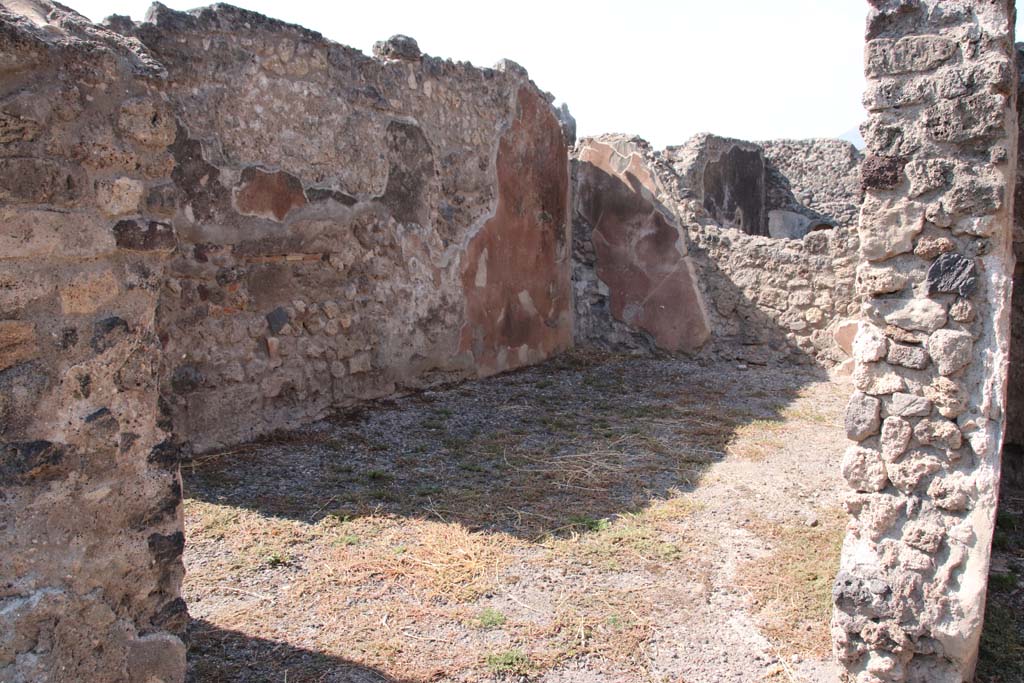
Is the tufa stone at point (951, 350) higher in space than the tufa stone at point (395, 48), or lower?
lower

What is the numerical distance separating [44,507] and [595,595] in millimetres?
1713

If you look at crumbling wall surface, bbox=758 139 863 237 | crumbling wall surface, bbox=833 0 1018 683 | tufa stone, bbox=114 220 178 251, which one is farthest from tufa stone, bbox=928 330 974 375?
crumbling wall surface, bbox=758 139 863 237

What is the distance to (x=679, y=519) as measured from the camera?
136 inches

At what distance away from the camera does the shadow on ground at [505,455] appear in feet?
11.5

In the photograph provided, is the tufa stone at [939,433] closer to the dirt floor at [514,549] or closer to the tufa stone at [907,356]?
the tufa stone at [907,356]

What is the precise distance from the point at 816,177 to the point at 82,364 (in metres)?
12.3

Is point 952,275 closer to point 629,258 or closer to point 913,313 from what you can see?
point 913,313

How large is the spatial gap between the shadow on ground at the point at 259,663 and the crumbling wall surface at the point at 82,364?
0.35m

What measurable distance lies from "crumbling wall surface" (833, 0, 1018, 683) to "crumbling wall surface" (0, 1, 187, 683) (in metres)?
1.79

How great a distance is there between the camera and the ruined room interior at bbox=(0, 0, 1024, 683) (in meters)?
1.74

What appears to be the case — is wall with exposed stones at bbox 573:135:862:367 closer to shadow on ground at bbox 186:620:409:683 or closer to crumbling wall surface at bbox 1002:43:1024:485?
crumbling wall surface at bbox 1002:43:1024:485

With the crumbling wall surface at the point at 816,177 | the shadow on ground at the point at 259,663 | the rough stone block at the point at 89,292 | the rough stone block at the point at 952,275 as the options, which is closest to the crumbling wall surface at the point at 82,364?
the rough stone block at the point at 89,292

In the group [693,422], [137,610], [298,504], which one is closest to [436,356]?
[693,422]

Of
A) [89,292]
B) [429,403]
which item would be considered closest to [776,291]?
[429,403]
